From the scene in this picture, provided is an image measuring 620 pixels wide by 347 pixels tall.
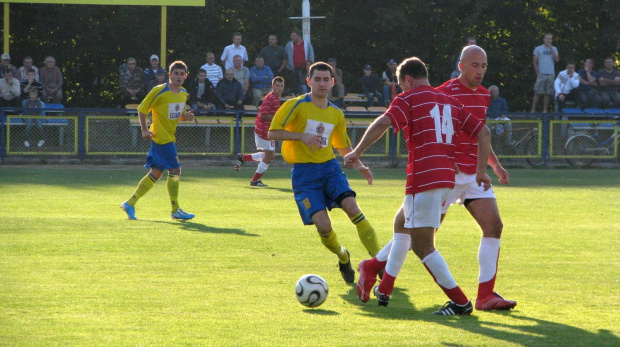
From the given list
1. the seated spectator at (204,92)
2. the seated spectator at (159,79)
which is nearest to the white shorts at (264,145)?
the seated spectator at (204,92)

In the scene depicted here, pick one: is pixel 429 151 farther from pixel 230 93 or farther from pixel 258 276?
pixel 230 93

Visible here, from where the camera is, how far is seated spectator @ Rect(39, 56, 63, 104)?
22.0m

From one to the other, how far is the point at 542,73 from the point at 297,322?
19259 millimetres

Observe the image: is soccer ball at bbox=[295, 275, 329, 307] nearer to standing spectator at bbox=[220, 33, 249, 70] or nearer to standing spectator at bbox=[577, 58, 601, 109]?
standing spectator at bbox=[220, 33, 249, 70]

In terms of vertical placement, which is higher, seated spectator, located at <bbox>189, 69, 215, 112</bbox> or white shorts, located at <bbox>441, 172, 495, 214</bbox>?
seated spectator, located at <bbox>189, 69, 215, 112</bbox>

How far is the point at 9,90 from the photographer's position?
820 inches

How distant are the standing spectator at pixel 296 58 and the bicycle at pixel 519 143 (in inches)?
208

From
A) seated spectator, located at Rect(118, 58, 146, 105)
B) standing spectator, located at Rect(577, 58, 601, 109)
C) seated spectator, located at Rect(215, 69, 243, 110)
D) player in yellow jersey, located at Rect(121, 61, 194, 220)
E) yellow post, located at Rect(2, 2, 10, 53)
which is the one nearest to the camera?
player in yellow jersey, located at Rect(121, 61, 194, 220)

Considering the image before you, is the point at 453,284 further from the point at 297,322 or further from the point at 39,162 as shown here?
the point at 39,162

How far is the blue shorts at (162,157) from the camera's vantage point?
11586 mm

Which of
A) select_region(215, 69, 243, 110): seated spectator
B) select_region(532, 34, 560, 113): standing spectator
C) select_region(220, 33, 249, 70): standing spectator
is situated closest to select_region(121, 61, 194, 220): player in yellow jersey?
select_region(215, 69, 243, 110): seated spectator

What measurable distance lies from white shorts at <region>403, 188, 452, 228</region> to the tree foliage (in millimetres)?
21601

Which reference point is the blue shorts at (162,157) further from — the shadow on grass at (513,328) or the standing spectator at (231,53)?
the standing spectator at (231,53)

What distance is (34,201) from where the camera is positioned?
43.7 feet
